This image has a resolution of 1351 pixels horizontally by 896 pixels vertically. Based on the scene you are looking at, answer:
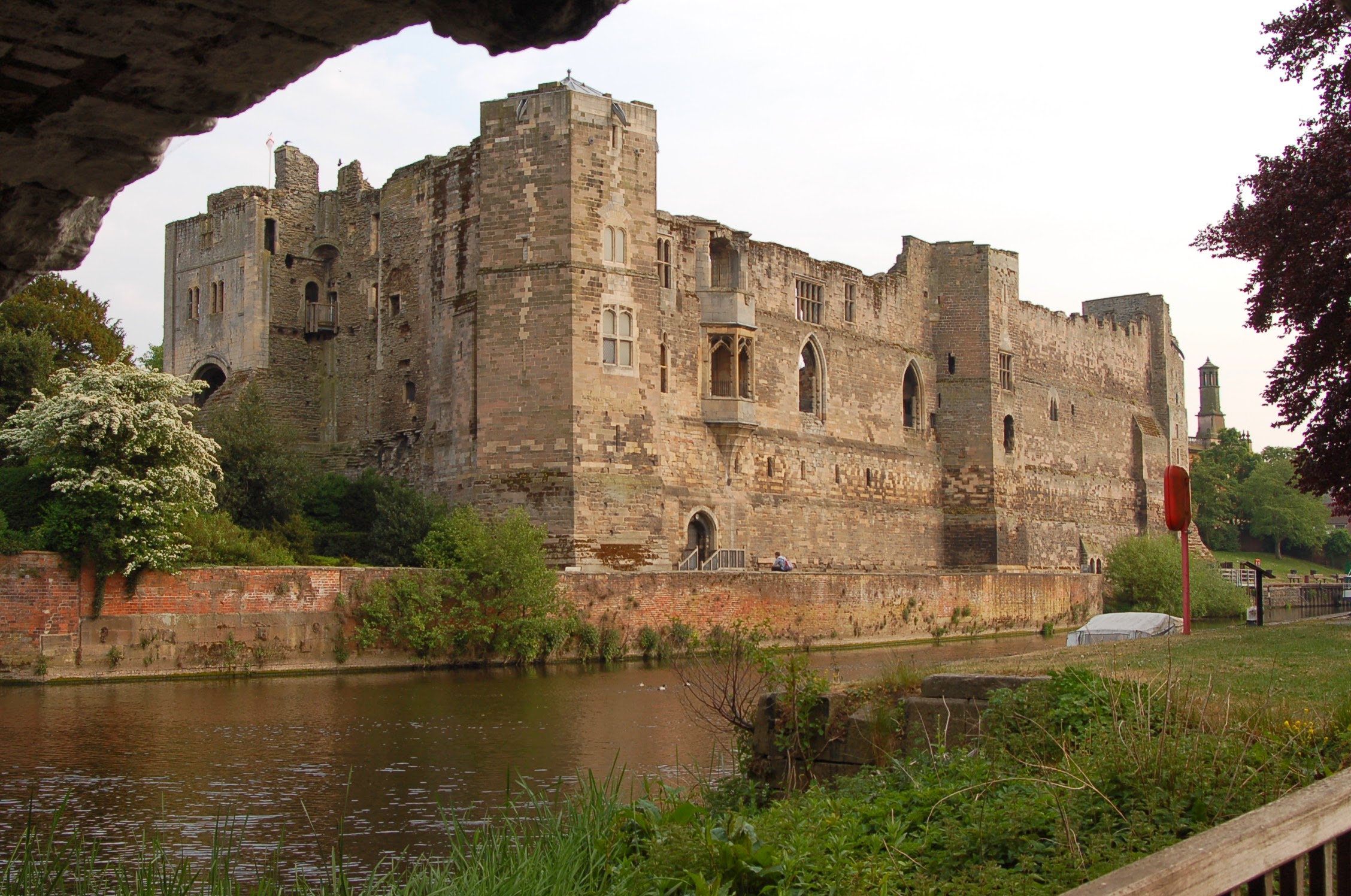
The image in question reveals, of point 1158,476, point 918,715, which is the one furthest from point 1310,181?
point 1158,476

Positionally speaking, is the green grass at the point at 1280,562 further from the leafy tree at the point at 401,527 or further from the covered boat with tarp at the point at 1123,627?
the leafy tree at the point at 401,527

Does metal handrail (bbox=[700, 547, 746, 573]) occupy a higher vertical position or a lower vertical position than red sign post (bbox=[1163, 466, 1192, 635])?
lower

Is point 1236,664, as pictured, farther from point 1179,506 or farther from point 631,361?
point 631,361

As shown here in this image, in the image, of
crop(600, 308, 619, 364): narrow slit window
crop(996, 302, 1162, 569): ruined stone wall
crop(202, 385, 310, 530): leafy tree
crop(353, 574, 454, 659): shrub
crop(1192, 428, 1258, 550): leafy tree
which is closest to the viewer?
crop(353, 574, 454, 659): shrub

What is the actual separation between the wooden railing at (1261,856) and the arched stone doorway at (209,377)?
119ft

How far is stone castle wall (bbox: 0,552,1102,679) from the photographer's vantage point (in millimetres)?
20047

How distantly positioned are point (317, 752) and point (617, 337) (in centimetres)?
1706

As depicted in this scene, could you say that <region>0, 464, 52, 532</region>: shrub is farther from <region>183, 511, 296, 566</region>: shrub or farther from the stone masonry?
the stone masonry

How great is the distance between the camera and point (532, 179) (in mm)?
29422

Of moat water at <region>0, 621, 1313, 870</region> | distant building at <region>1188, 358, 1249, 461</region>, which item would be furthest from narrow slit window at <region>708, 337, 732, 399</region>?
distant building at <region>1188, 358, 1249, 461</region>

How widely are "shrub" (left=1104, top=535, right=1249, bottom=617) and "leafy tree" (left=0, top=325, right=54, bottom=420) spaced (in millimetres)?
29071

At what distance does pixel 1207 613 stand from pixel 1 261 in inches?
1520

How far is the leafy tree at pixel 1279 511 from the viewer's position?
79.4 metres

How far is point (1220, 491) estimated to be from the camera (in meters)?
78.6
